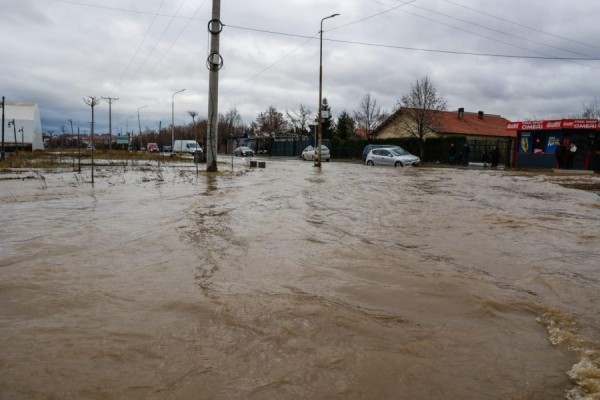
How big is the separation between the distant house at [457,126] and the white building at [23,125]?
43942 mm

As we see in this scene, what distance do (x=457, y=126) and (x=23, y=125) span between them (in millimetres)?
54222

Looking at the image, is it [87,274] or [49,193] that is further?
[49,193]

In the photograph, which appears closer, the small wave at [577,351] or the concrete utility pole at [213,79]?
the small wave at [577,351]

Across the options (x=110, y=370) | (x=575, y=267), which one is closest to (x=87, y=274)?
(x=110, y=370)

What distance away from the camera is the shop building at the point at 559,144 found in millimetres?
24031

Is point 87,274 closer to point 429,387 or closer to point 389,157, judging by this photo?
point 429,387

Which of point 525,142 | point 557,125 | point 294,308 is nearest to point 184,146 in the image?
point 525,142

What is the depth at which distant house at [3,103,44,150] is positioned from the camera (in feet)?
186

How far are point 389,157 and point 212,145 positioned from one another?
14432 mm

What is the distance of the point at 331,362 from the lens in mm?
2809

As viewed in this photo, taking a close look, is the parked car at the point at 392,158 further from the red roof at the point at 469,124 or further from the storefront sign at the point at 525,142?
the red roof at the point at 469,124

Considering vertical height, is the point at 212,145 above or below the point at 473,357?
above

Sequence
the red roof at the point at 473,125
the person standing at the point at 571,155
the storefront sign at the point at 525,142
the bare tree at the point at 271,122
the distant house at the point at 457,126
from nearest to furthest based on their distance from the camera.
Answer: the person standing at the point at 571,155
the storefront sign at the point at 525,142
the distant house at the point at 457,126
the red roof at the point at 473,125
the bare tree at the point at 271,122

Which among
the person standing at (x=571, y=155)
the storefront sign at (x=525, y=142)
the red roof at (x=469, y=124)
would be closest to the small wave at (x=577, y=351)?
the person standing at (x=571, y=155)
